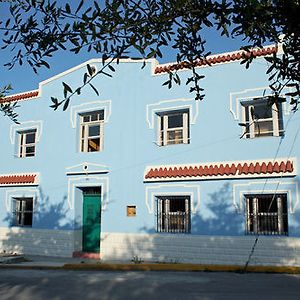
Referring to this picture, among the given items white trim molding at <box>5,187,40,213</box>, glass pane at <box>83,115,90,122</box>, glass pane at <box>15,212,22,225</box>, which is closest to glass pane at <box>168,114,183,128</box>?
glass pane at <box>83,115,90,122</box>

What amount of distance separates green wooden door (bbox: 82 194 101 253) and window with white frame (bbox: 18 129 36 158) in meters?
3.45

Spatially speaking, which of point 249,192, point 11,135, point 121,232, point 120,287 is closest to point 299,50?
point 120,287

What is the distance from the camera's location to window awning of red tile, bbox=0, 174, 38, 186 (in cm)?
1697

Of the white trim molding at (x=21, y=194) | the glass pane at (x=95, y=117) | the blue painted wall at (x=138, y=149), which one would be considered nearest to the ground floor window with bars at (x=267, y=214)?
the blue painted wall at (x=138, y=149)

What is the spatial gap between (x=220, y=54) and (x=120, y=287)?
828cm

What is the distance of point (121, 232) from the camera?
1482 centimetres

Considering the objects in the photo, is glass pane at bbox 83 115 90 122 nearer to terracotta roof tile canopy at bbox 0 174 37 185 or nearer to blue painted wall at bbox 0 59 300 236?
blue painted wall at bbox 0 59 300 236

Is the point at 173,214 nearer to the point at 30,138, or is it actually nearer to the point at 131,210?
the point at 131,210

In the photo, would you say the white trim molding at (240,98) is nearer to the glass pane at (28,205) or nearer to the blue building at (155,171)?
the blue building at (155,171)

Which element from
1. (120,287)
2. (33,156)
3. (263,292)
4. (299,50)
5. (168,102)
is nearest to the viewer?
(299,50)

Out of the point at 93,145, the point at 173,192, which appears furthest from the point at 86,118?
the point at 173,192

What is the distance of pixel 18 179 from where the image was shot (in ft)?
56.8

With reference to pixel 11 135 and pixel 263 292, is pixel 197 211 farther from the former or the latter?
pixel 11 135

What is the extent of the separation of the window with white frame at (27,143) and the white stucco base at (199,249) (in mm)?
5225
